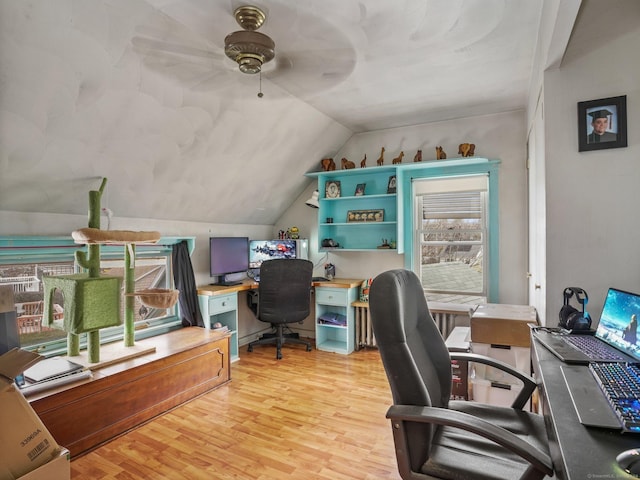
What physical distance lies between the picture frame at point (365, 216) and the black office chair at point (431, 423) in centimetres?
276

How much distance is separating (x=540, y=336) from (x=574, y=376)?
0.51 metres

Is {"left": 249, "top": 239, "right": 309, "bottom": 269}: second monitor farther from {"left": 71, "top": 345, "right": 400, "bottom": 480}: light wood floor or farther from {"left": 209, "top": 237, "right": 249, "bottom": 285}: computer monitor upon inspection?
{"left": 71, "top": 345, "right": 400, "bottom": 480}: light wood floor

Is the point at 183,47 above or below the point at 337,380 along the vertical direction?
above

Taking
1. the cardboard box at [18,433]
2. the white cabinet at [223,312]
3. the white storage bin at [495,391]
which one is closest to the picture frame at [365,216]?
the white cabinet at [223,312]

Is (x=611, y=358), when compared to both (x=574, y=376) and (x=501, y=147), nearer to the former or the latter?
(x=574, y=376)

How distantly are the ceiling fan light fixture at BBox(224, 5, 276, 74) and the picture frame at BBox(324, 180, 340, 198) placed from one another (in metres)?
2.30

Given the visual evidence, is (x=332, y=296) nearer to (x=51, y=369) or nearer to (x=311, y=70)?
(x=311, y=70)

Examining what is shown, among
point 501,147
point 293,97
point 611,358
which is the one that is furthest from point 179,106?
point 501,147

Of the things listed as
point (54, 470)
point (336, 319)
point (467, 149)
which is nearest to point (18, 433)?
point (54, 470)

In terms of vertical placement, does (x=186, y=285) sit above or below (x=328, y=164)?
below

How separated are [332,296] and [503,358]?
1929 millimetres

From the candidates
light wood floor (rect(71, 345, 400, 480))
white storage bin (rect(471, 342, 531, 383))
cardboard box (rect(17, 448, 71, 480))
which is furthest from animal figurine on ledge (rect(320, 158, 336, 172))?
cardboard box (rect(17, 448, 71, 480))

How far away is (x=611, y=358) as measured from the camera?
4.62 feet

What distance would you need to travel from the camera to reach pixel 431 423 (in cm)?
117
